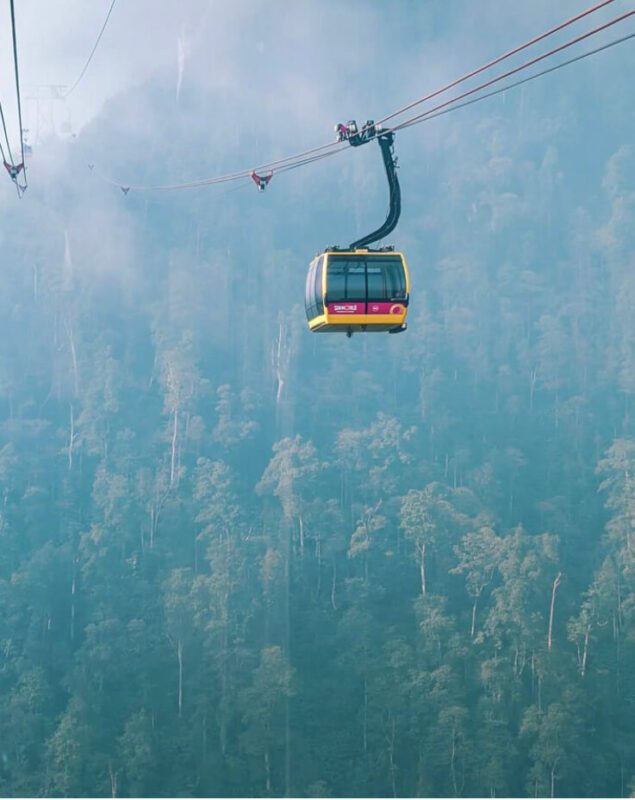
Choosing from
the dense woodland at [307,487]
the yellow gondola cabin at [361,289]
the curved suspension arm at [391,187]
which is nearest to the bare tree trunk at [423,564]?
the dense woodland at [307,487]

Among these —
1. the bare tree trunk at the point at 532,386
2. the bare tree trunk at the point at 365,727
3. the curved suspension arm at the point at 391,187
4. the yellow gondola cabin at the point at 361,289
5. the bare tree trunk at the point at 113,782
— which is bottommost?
the bare tree trunk at the point at 113,782

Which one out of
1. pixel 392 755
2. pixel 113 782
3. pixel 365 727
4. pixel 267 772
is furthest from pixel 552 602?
pixel 113 782

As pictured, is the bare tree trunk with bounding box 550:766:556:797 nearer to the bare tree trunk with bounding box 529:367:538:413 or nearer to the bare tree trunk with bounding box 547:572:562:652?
the bare tree trunk with bounding box 547:572:562:652

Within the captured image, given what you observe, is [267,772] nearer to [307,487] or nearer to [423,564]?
[423,564]

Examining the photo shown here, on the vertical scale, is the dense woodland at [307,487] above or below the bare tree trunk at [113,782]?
above

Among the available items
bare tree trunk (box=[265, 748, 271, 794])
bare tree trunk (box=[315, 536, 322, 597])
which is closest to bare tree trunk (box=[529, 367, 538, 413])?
bare tree trunk (box=[315, 536, 322, 597])

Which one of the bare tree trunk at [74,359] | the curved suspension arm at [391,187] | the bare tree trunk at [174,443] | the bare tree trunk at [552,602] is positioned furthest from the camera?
the bare tree trunk at [74,359]

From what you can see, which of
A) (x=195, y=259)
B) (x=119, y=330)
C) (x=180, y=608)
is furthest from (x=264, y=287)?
(x=180, y=608)

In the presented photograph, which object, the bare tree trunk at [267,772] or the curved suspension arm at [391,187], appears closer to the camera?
the curved suspension arm at [391,187]

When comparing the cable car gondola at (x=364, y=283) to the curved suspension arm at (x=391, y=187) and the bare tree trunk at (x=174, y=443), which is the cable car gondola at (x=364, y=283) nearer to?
the curved suspension arm at (x=391, y=187)
